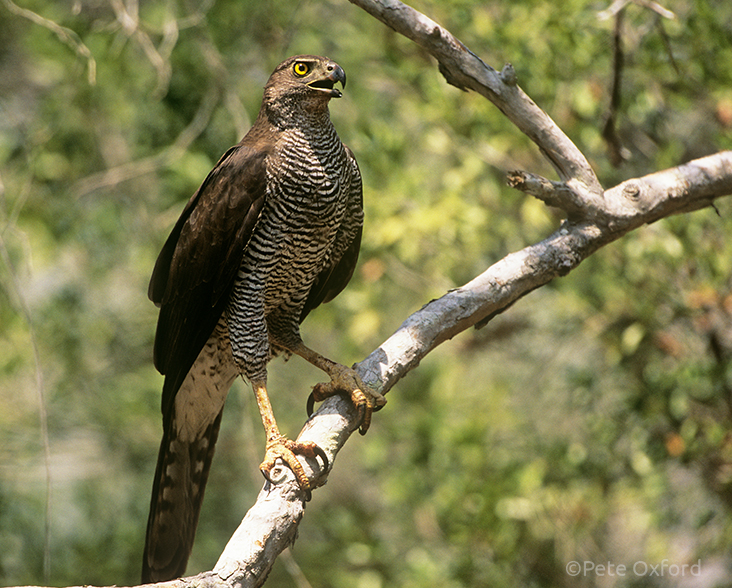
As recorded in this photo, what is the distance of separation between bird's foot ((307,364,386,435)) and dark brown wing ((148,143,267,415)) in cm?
55

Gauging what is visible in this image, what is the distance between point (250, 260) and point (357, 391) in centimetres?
70

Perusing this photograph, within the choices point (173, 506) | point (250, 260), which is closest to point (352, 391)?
point (250, 260)

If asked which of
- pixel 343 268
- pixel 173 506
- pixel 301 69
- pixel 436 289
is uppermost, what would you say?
pixel 436 289

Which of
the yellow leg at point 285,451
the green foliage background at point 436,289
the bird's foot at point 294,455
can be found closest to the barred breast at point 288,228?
the yellow leg at point 285,451

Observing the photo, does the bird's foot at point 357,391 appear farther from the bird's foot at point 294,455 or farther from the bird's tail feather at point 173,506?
the bird's tail feather at point 173,506

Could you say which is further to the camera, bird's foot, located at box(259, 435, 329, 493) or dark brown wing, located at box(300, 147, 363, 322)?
dark brown wing, located at box(300, 147, 363, 322)

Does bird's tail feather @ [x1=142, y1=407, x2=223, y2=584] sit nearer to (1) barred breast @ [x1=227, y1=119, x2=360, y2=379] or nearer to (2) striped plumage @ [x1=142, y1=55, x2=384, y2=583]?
(2) striped plumage @ [x1=142, y1=55, x2=384, y2=583]

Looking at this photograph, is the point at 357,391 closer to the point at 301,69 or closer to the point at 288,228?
the point at 288,228

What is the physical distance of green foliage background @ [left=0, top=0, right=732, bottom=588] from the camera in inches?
177

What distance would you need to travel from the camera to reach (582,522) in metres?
4.75

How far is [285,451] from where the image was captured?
8.76 ft

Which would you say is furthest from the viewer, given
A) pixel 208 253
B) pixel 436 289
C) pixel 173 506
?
pixel 436 289

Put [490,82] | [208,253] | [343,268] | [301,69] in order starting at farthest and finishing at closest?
[343,268] < [301,69] < [208,253] < [490,82]

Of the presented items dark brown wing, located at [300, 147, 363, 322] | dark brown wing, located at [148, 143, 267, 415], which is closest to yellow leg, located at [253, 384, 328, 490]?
dark brown wing, located at [148, 143, 267, 415]
